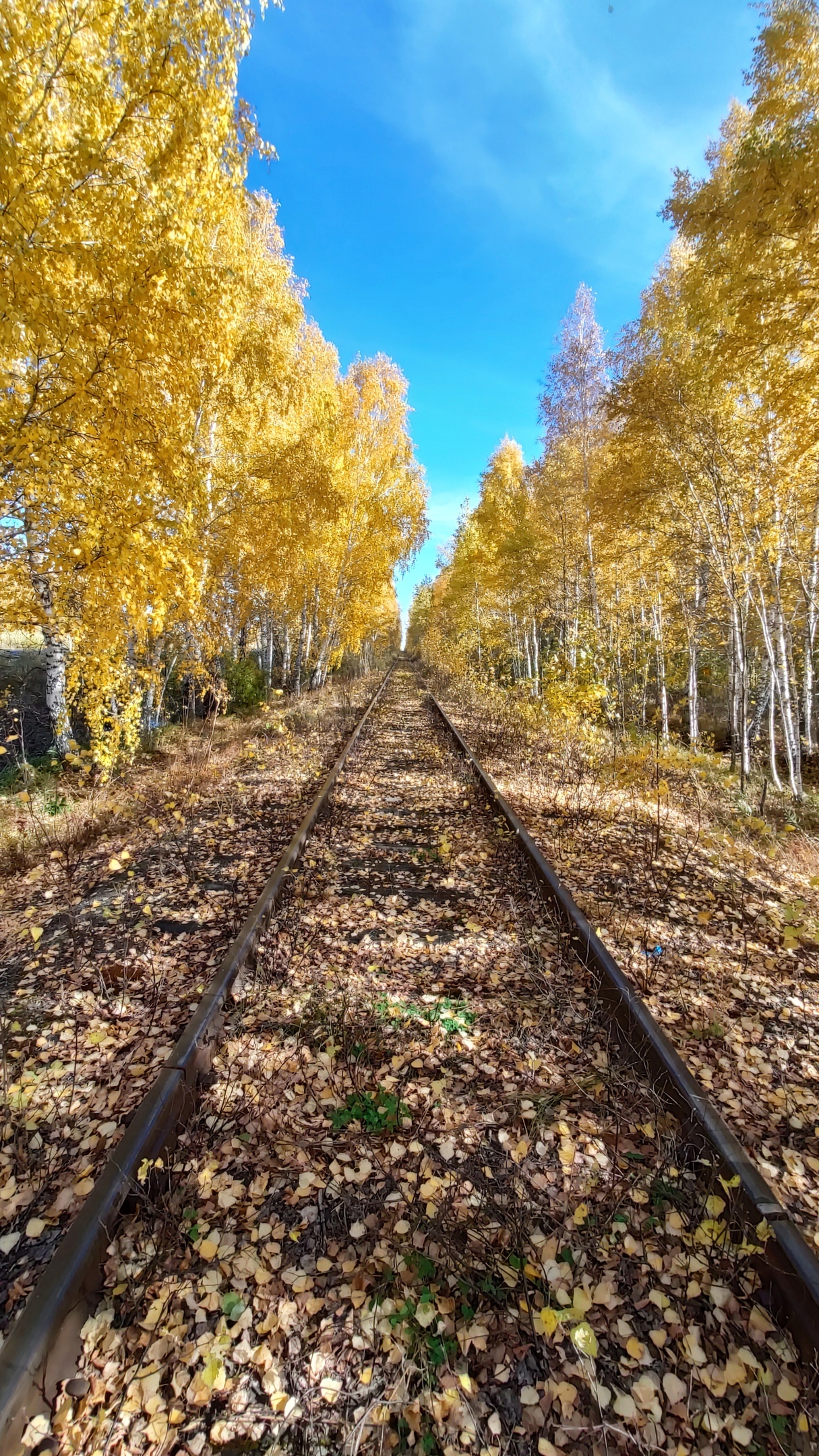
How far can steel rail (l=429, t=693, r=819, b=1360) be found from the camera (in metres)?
1.74

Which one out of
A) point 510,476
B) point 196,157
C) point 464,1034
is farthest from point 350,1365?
point 510,476

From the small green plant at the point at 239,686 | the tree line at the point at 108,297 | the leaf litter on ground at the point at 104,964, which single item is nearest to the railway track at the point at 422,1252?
the leaf litter on ground at the point at 104,964

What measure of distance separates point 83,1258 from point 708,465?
1064 cm

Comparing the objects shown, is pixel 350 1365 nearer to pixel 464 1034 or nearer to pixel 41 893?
pixel 464 1034

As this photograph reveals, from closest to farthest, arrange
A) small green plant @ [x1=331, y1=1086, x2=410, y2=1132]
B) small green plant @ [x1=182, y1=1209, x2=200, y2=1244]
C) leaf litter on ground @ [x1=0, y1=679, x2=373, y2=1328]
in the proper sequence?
A: small green plant @ [x1=182, y1=1209, x2=200, y2=1244], leaf litter on ground @ [x1=0, y1=679, x2=373, y2=1328], small green plant @ [x1=331, y1=1086, x2=410, y2=1132]

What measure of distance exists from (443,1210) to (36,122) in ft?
20.1

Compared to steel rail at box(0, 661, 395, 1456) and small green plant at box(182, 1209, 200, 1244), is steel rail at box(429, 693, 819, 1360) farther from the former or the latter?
steel rail at box(0, 661, 395, 1456)

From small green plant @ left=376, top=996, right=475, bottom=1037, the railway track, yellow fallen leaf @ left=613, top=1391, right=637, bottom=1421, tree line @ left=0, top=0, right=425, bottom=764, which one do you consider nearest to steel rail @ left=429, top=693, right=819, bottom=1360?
the railway track

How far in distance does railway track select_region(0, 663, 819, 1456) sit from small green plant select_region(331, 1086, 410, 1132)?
0.05ft

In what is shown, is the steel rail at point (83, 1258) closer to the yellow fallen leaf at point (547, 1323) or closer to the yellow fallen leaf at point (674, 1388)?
the yellow fallen leaf at point (547, 1323)

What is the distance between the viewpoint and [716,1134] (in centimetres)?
226

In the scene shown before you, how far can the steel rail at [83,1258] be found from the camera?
1.52 m

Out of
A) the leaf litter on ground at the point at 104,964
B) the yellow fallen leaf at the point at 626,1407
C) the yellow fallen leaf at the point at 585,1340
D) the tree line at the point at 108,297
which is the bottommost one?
the yellow fallen leaf at the point at 626,1407

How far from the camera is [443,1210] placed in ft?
7.41
